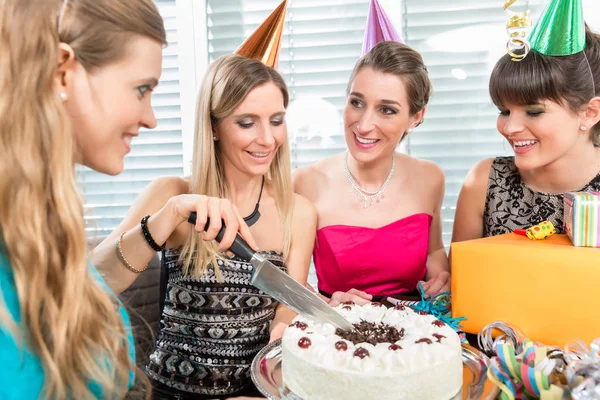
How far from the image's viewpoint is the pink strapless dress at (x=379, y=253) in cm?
206

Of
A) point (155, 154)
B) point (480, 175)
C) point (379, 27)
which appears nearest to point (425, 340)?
point (480, 175)

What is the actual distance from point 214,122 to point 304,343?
86 cm

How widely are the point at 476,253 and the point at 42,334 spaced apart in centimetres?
93

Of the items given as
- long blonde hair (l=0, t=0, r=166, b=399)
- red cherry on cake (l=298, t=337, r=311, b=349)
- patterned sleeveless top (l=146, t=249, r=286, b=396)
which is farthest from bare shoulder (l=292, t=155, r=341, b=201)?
long blonde hair (l=0, t=0, r=166, b=399)

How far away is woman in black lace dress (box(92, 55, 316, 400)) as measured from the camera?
1.61 meters

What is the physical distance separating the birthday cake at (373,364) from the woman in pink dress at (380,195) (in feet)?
2.50

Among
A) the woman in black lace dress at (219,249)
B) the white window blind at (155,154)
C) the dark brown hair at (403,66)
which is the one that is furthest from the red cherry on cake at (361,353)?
the white window blind at (155,154)

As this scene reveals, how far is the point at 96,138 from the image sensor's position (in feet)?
3.08

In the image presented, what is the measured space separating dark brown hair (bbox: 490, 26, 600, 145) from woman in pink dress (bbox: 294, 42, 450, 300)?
16.3 inches

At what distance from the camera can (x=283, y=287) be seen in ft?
4.04

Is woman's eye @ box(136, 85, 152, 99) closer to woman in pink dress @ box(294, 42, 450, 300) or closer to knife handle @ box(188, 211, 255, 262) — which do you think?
knife handle @ box(188, 211, 255, 262)

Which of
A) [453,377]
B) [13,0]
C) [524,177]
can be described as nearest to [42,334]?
[13,0]

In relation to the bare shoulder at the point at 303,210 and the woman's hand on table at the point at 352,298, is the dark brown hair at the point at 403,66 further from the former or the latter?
the woman's hand on table at the point at 352,298

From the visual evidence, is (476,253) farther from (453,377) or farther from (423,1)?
(423,1)
